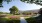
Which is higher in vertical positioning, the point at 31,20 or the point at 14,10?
the point at 14,10

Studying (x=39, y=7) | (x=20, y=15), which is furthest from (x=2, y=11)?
(x=39, y=7)

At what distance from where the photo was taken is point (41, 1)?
205 centimetres

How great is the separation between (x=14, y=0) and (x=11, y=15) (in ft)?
0.92

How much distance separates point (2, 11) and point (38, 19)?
645mm

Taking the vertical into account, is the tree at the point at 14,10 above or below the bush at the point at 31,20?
above

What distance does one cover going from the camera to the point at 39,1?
2.02 metres

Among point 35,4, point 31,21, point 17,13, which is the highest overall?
point 35,4

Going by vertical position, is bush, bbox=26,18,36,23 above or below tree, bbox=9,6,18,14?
below

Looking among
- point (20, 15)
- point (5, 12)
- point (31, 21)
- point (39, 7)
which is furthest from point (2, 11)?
point (39, 7)

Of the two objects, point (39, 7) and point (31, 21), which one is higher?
point (39, 7)

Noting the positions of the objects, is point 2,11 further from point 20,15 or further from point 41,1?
point 41,1

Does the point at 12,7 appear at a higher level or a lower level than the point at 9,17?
higher

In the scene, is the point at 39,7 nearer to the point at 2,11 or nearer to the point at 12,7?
the point at 12,7

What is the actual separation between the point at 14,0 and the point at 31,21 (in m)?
0.48
